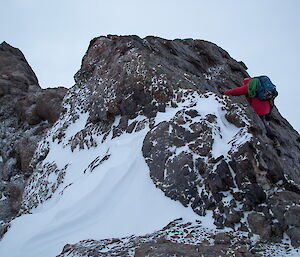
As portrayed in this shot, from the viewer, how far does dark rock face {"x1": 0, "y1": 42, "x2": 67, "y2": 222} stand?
49.4 ft

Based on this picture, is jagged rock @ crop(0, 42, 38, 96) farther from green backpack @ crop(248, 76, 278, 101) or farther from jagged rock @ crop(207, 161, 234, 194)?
jagged rock @ crop(207, 161, 234, 194)

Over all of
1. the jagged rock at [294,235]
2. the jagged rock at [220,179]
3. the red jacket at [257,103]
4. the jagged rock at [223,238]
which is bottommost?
the jagged rock at [294,235]

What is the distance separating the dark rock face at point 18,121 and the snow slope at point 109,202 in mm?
4228

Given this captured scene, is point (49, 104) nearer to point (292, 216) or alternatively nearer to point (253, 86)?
point (253, 86)

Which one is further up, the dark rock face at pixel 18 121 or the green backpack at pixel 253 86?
the dark rock face at pixel 18 121

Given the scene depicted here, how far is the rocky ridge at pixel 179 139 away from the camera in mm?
6199

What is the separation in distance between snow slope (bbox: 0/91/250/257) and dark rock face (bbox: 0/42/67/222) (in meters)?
4.23

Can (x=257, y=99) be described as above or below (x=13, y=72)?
below

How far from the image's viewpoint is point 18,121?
20.8 meters

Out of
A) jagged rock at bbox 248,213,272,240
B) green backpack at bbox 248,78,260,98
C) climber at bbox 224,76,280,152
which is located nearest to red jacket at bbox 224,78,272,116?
climber at bbox 224,76,280,152

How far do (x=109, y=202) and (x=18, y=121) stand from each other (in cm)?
1506

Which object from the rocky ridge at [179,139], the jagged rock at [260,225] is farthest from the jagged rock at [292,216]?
the jagged rock at [260,225]

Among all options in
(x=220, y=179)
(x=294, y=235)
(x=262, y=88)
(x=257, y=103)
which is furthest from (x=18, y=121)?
(x=294, y=235)

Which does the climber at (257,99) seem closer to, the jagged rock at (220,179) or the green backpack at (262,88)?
the green backpack at (262,88)
